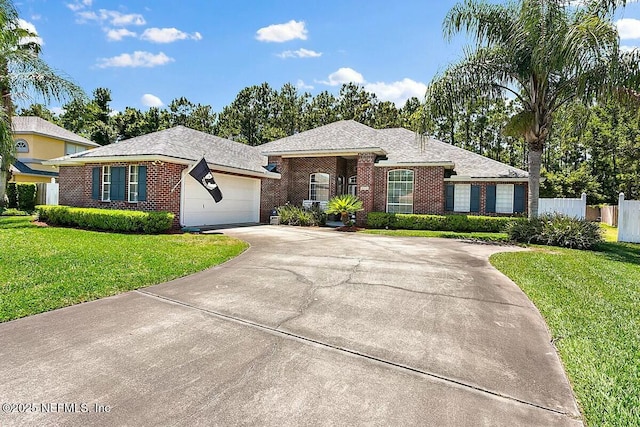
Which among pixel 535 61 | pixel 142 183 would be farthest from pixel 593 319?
pixel 142 183

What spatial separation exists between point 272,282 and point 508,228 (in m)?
10.8

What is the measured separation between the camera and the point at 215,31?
14273 millimetres

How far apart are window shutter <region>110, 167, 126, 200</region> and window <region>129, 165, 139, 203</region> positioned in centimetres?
43

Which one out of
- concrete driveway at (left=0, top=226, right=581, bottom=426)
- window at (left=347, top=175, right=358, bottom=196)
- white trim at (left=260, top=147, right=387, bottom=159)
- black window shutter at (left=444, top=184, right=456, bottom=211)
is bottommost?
concrete driveway at (left=0, top=226, right=581, bottom=426)

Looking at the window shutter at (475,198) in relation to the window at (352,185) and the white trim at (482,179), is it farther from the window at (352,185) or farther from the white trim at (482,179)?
the window at (352,185)

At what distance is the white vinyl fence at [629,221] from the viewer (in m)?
12.5

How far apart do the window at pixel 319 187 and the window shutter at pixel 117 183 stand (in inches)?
379

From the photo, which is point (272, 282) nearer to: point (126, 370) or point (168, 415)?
point (126, 370)

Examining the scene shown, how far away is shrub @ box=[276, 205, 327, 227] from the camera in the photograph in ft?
59.0

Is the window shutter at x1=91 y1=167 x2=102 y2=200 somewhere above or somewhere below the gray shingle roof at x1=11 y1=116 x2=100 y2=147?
below

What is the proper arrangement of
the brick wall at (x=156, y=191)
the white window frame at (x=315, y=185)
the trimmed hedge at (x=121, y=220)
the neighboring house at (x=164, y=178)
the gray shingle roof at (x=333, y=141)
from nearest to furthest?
the trimmed hedge at (x=121, y=220), the brick wall at (x=156, y=191), the neighboring house at (x=164, y=178), the gray shingle roof at (x=333, y=141), the white window frame at (x=315, y=185)

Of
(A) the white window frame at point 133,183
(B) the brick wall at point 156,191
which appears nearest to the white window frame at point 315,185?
(B) the brick wall at point 156,191

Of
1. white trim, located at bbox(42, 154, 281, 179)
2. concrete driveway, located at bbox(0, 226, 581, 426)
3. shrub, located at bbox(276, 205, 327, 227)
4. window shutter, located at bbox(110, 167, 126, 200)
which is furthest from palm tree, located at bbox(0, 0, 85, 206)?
concrete driveway, located at bbox(0, 226, 581, 426)

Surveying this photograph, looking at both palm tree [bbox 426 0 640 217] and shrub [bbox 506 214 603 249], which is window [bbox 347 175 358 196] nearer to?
palm tree [bbox 426 0 640 217]
